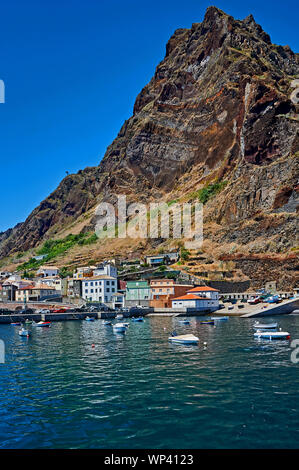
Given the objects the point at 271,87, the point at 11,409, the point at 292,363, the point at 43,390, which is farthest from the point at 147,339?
the point at 271,87

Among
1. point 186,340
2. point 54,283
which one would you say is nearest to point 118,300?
A: point 54,283

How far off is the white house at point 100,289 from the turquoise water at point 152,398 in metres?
83.0

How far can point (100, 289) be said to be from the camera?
13400cm

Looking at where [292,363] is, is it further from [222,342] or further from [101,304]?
[101,304]

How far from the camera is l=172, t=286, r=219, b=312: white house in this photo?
350 feet

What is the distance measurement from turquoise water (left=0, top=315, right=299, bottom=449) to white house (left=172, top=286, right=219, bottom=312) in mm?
56008

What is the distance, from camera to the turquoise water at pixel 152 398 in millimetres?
21531

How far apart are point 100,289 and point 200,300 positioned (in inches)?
1581

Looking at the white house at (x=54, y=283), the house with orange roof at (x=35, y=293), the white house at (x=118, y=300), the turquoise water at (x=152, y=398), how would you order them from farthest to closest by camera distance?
the white house at (x=54, y=283) < the house with orange roof at (x=35, y=293) < the white house at (x=118, y=300) < the turquoise water at (x=152, y=398)

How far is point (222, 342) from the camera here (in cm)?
5388

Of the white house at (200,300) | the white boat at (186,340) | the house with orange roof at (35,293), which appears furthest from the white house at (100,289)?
the white boat at (186,340)

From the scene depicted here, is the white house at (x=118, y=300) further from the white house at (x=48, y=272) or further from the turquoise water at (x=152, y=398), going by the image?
the turquoise water at (x=152, y=398)

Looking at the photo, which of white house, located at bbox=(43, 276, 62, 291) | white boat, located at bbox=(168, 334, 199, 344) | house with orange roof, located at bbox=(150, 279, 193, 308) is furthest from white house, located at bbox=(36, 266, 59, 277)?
white boat, located at bbox=(168, 334, 199, 344)

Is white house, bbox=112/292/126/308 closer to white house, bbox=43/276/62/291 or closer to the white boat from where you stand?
white house, bbox=43/276/62/291
